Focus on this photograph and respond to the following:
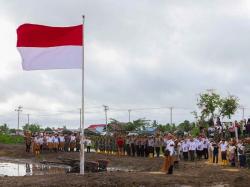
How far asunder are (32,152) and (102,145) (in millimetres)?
5565

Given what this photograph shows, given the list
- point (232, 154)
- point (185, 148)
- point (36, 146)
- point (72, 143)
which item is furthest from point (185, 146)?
point (36, 146)

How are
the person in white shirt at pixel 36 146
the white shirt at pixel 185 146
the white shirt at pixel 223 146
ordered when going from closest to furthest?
the white shirt at pixel 223 146 < the white shirt at pixel 185 146 < the person in white shirt at pixel 36 146

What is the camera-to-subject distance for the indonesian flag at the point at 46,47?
62.5 ft

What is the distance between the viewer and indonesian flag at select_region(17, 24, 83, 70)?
62.5ft

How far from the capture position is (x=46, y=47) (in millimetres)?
19141

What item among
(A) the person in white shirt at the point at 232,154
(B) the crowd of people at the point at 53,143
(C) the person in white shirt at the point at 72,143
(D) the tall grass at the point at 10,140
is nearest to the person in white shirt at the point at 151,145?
(B) the crowd of people at the point at 53,143

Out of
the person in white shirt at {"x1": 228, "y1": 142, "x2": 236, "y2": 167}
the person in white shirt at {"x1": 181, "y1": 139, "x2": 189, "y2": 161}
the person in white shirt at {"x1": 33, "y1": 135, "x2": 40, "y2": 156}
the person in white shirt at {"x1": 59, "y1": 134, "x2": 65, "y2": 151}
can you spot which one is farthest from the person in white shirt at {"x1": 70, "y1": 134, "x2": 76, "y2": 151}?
the person in white shirt at {"x1": 228, "y1": 142, "x2": 236, "y2": 167}

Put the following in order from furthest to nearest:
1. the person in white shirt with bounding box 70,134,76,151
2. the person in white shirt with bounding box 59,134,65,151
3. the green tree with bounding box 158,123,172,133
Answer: the green tree with bounding box 158,123,172,133
the person in white shirt with bounding box 70,134,76,151
the person in white shirt with bounding box 59,134,65,151

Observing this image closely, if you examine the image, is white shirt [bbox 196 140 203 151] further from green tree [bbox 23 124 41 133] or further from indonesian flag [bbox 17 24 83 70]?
green tree [bbox 23 124 41 133]

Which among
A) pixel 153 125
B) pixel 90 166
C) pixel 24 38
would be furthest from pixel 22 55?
pixel 153 125

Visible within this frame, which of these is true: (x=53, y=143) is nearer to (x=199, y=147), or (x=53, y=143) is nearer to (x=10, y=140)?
(x=199, y=147)

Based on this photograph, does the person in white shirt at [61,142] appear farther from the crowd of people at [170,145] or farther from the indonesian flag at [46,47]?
the indonesian flag at [46,47]

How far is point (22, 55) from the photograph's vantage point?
1908cm

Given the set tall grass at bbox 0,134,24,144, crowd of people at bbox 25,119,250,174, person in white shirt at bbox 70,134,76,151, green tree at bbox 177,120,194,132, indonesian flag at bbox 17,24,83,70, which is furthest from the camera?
tall grass at bbox 0,134,24,144
